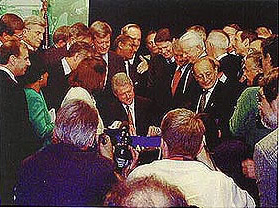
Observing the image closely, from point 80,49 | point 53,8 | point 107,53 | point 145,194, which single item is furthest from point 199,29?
point 145,194

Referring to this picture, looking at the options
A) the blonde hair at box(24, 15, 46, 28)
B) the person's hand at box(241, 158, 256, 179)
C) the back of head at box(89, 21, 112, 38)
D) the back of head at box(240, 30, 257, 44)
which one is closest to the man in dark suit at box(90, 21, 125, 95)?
the back of head at box(89, 21, 112, 38)

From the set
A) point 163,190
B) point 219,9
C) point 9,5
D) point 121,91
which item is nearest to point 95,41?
point 121,91

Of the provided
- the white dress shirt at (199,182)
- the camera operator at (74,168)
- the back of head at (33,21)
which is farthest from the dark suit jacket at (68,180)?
the back of head at (33,21)

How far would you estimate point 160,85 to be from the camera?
220 cm

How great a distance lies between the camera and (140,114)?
2203mm

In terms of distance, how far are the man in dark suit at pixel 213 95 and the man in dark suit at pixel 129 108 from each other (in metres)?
0.22

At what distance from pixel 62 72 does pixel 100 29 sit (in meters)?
0.23

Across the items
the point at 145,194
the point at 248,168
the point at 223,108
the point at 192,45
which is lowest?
the point at 145,194

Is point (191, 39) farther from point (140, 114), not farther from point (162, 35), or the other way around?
point (140, 114)

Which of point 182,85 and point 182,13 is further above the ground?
point 182,13

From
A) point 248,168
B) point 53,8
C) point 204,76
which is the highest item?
point 53,8

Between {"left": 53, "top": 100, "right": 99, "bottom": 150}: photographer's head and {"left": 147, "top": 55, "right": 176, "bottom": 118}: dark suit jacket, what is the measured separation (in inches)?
9.9

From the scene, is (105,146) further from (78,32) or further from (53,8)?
(53,8)

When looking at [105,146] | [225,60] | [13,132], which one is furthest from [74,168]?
[225,60]
